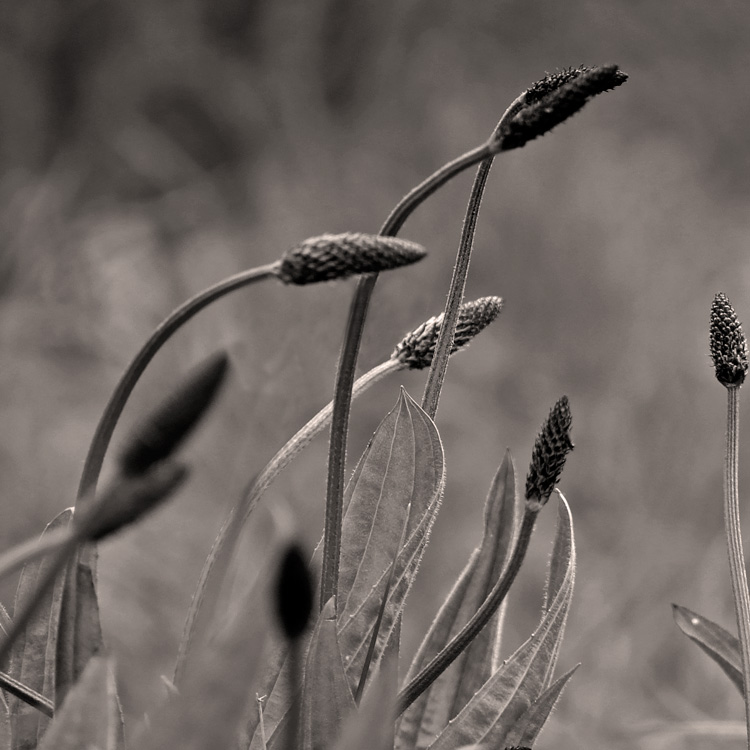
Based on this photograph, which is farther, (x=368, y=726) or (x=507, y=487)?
(x=507, y=487)

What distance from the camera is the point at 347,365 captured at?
24 cm

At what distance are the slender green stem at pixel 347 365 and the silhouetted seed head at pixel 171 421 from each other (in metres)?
0.03

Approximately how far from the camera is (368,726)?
187 millimetres

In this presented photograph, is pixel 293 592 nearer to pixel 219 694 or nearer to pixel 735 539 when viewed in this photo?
pixel 219 694

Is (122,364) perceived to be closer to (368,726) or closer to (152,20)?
(152,20)

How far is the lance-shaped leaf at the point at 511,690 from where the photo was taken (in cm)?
27

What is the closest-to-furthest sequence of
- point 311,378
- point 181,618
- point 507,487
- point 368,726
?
point 368,726 < point 507,487 < point 311,378 < point 181,618

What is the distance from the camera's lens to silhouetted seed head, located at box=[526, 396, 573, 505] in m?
0.24

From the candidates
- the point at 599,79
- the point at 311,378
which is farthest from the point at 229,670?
the point at 311,378

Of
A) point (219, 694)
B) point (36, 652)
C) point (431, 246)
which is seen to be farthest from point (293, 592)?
point (431, 246)

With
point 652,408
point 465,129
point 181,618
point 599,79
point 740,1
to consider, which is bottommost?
point 181,618

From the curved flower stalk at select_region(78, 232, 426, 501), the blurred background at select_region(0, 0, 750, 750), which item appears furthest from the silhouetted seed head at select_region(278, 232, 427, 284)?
the blurred background at select_region(0, 0, 750, 750)

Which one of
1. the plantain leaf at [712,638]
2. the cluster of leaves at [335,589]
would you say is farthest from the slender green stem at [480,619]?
the plantain leaf at [712,638]

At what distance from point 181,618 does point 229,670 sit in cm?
128
